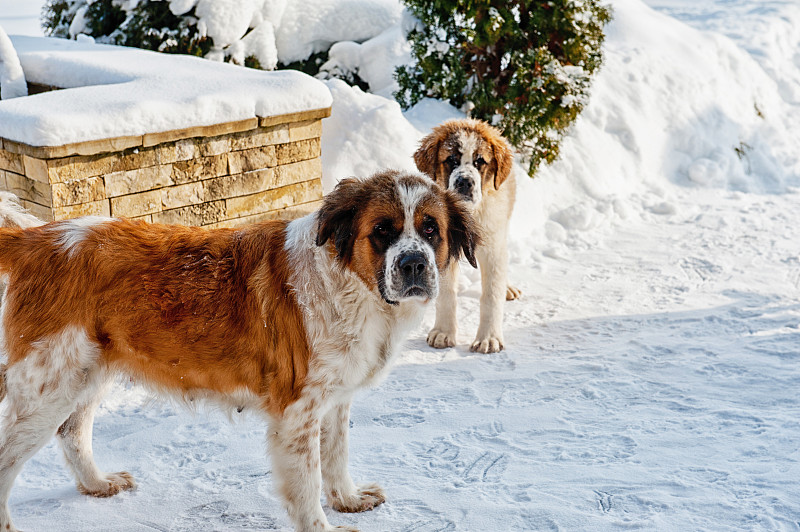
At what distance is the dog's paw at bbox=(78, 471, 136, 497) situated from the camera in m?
3.91

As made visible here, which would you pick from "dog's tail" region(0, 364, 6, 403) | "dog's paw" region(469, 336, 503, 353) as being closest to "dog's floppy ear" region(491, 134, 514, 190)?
"dog's paw" region(469, 336, 503, 353)

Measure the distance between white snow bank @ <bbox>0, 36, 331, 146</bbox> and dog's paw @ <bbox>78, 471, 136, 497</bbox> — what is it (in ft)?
7.30

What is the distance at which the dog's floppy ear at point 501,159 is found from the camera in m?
5.85

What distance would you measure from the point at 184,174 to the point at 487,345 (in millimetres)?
2527

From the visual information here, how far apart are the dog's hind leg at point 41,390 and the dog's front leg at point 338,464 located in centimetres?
110

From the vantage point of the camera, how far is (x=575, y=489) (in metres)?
3.94

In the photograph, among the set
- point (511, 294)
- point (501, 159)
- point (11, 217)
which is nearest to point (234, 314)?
point (11, 217)

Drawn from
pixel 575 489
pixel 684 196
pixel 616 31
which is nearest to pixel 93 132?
pixel 575 489

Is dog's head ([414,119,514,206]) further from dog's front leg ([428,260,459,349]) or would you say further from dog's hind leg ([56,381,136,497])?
dog's hind leg ([56,381,136,497])

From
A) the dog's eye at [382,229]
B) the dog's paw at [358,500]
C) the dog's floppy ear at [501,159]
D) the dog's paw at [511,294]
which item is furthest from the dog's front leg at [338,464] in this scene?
the dog's paw at [511,294]

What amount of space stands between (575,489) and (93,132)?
3.68 m

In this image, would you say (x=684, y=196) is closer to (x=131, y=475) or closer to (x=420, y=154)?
(x=420, y=154)

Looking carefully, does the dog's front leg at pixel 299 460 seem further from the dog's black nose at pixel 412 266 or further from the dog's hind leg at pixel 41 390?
the dog's hind leg at pixel 41 390

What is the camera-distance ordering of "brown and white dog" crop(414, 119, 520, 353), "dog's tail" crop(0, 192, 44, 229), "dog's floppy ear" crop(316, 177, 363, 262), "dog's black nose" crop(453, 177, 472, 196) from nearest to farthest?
"dog's floppy ear" crop(316, 177, 363, 262) < "dog's tail" crop(0, 192, 44, 229) < "dog's black nose" crop(453, 177, 472, 196) < "brown and white dog" crop(414, 119, 520, 353)
